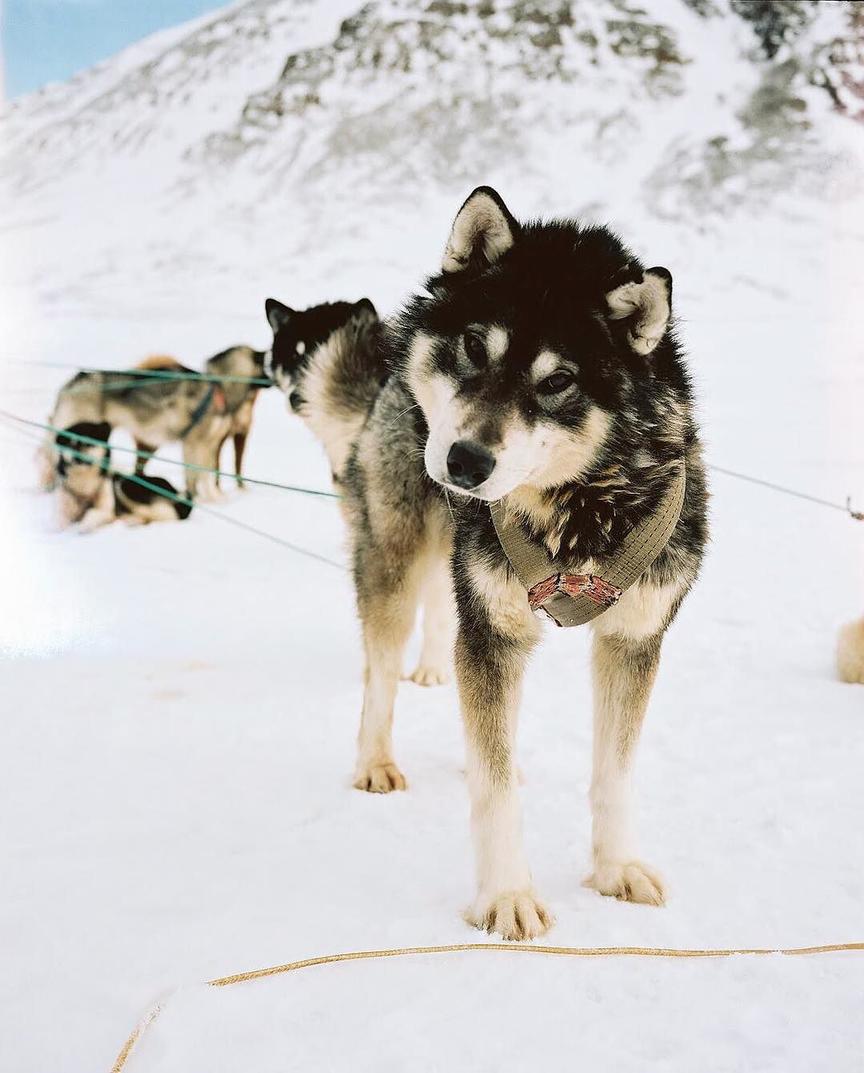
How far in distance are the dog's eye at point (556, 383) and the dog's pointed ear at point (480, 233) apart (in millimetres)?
262

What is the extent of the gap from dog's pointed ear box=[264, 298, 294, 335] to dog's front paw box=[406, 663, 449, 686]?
5.27 feet

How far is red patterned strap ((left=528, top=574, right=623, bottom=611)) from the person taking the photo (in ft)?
5.36

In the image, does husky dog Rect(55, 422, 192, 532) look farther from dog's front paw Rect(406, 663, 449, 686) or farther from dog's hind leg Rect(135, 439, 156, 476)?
dog's front paw Rect(406, 663, 449, 686)

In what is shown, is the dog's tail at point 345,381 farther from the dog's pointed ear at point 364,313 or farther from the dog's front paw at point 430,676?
the dog's front paw at point 430,676

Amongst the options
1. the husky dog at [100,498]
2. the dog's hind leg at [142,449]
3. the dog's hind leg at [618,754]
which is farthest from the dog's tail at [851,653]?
the dog's hind leg at [142,449]

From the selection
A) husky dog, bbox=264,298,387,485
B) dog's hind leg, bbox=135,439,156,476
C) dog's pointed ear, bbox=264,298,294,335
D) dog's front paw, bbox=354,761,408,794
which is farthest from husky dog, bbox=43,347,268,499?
dog's front paw, bbox=354,761,408,794

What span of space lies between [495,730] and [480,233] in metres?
0.85

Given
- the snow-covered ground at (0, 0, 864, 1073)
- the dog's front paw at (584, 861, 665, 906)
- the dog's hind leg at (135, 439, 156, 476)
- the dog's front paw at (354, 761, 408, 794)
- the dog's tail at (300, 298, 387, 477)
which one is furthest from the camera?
the dog's hind leg at (135, 439, 156, 476)

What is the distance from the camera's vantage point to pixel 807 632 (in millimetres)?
3609

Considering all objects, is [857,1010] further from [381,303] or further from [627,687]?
[381,303]

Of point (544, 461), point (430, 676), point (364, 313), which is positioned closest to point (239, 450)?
point (364, 313)

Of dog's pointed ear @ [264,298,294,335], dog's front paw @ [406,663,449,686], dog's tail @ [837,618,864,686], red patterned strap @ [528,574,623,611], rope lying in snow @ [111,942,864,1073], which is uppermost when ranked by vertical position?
dog's pointed ear @ [264,298,294,335]

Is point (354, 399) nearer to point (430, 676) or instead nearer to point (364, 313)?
point (364, 313)

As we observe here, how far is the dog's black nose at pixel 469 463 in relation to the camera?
4.62ft
